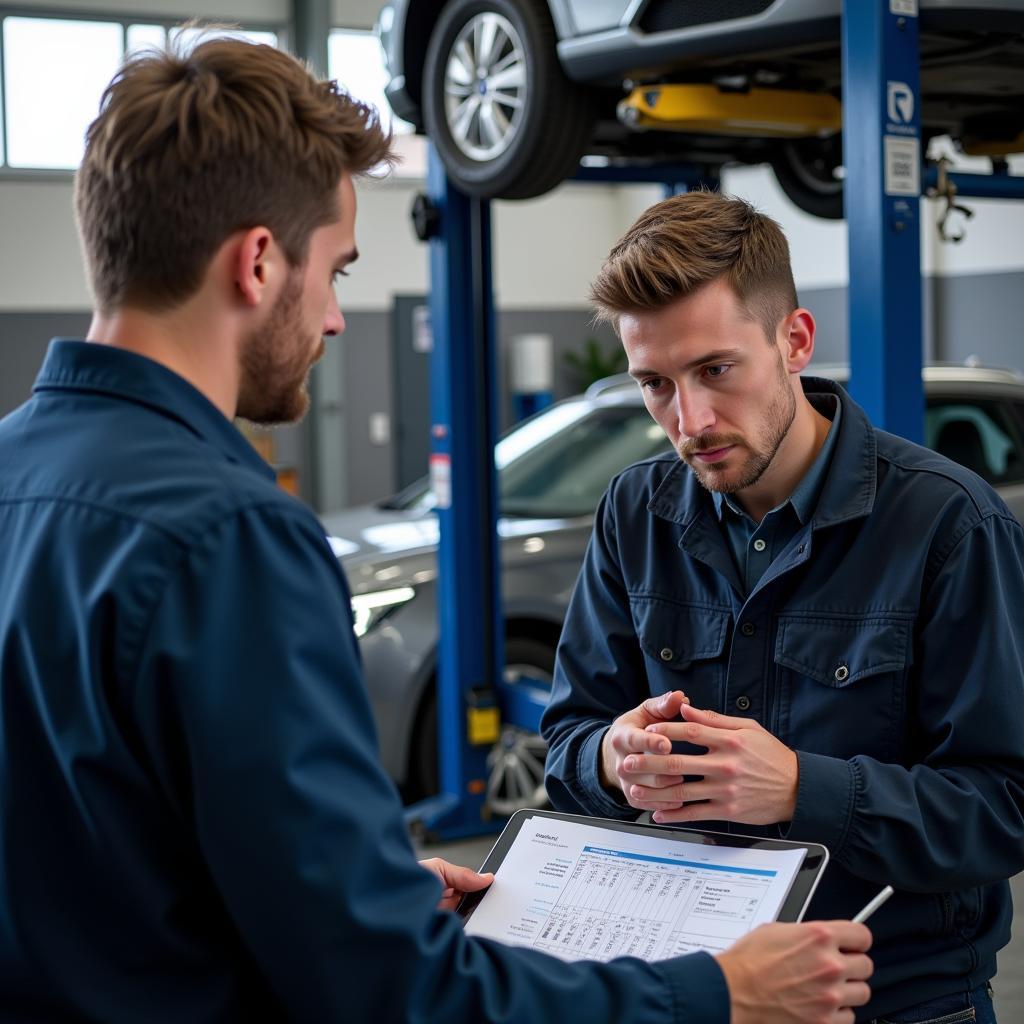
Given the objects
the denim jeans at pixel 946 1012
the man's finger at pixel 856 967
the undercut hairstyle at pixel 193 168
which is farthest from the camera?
the denim jeans at pixel 946 1012

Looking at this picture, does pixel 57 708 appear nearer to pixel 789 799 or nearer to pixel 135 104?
pixel 135 104

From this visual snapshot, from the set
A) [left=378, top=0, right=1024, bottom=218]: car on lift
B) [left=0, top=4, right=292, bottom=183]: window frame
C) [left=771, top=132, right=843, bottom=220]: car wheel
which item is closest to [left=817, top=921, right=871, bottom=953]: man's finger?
[left=378, top=0, right=1024, bottom=218]: car on lift

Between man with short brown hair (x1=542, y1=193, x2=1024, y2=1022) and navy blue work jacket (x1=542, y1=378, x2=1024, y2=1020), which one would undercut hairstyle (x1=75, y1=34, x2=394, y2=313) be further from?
navy blue work jacket (x1=542, y1=378, x2=1024, y2=1020)

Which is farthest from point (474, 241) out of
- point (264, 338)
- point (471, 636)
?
point (264, 338)

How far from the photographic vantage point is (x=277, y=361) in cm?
123

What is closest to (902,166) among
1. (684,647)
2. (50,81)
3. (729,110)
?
(729,110)

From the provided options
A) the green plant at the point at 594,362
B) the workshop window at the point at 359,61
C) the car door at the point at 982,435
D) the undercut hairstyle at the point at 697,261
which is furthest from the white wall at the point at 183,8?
the undercut hairstyle at the point at 697,261

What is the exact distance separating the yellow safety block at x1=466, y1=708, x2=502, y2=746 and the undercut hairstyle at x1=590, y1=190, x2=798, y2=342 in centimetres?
294

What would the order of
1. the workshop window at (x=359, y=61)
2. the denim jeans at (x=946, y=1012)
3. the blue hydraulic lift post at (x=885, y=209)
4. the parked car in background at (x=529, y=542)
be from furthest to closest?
the workshop window at (x=359, y=61) → the parked car in background at (x=529, y=542) → the blue hydraulic lift post at (x=885, y=209) → the denim jeans at (x=946, y=1012)

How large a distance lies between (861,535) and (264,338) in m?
0.87

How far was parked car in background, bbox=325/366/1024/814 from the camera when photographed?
4.75 metres

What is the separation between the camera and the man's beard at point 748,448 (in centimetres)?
179

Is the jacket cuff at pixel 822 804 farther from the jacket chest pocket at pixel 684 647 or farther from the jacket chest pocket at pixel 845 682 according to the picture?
the jacket chest pocket at pixel 684 647

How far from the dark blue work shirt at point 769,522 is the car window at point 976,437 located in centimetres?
340
